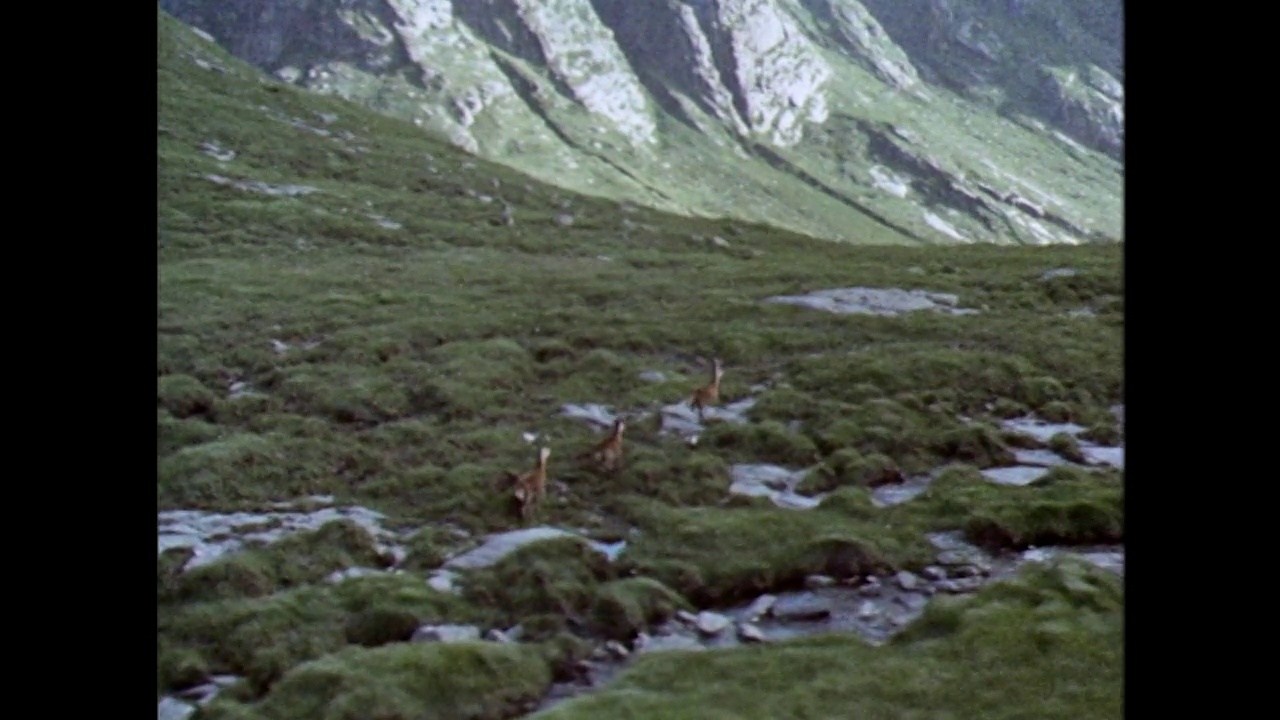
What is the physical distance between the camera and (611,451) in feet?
73.6

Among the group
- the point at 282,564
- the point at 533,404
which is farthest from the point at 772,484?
the point at 282,564

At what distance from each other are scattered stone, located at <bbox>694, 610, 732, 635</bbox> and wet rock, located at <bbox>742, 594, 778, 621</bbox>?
1.14 feet

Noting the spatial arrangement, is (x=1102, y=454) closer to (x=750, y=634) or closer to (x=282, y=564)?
(x=750, y=634)

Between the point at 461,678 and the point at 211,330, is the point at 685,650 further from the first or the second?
the point at 211,330

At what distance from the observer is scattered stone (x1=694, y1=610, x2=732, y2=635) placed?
14742 millimetres

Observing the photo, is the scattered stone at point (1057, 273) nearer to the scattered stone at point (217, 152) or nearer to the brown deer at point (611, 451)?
the brown deer at point (611, 451)

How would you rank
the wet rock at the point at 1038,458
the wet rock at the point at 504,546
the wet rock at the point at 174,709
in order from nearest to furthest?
1. the wet rock at the point at 174,709
2. the wet rock at the point at 504,546
3. the wet rock at the point at 1038,458

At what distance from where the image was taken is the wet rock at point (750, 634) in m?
14.2

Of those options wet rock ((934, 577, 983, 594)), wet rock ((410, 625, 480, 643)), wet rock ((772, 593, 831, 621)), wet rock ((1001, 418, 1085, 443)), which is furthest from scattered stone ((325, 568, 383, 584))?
wet rock ((1001, 418, 1085, 443))

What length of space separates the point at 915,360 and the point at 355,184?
61.7 m

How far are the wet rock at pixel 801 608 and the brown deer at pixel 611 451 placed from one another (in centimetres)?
718

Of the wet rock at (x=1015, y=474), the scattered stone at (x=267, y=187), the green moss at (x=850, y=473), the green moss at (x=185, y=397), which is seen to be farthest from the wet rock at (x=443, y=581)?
the scattered stone at (x=267, y=187)
